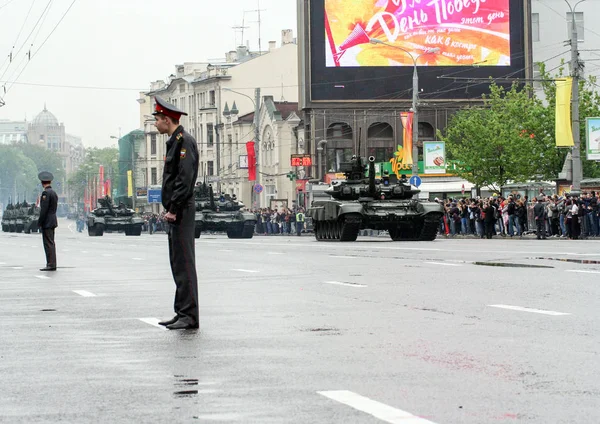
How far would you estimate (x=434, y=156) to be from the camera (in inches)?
2414

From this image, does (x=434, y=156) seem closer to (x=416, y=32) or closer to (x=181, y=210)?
(x=416, y=32)

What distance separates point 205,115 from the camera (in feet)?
376

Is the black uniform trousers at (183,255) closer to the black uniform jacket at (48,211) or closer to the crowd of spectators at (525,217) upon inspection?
the black uniform jacket at (48,211)

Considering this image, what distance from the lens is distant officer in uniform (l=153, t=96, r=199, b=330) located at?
35.9 feet

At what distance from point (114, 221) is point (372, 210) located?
39433 millimetres

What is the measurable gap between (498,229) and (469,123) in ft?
77.8

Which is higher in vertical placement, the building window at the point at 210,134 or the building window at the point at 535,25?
the building window at the point at 535,25

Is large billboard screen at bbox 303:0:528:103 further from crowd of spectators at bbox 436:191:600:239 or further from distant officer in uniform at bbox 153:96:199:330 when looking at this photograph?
distant officer in uniform at bbox 153:96:199:330

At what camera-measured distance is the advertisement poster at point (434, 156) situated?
61000 millimetres

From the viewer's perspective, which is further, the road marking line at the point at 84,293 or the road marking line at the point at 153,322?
the road marking line at the point at 84,293

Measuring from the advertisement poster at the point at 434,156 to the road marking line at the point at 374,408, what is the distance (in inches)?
2145

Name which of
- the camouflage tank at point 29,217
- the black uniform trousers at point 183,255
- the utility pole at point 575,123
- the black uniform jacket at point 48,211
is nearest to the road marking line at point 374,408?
the black uniform trousers at point 183,255

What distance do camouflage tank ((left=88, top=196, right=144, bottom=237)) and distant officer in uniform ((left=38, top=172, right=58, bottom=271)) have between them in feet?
173

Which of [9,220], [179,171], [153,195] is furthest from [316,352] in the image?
[9,220]
